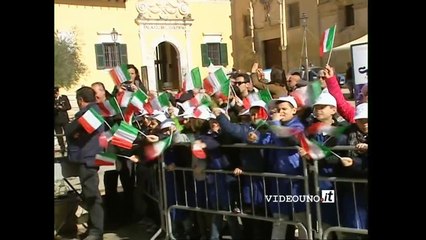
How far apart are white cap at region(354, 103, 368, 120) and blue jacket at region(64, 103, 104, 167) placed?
0.90 m

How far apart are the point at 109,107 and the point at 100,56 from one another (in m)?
0.19

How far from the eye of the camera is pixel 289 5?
1.98m

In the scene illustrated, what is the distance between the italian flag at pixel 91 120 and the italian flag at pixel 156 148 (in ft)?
0.64

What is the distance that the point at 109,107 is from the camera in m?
2.09

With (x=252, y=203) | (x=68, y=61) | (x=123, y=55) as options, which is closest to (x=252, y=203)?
(x=252, y=203)

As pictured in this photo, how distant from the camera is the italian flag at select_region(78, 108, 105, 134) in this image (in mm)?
2084

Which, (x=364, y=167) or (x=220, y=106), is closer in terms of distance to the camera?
(x=364, y=167)

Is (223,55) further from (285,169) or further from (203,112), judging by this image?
(285,169)
